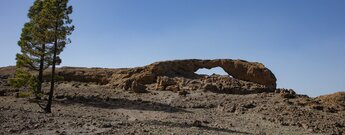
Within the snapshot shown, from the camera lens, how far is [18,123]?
16.5 metres

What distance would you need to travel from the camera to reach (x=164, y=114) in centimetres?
2478

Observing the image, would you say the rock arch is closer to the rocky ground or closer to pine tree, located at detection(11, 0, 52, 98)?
the rocky ground

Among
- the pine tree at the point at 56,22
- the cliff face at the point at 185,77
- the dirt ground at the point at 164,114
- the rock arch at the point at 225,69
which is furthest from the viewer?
the rock arch at the point at 225,69

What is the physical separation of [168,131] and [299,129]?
8.10 m

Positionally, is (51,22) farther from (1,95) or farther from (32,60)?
(1,95)

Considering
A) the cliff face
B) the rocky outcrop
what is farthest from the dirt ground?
the rocky outcrop

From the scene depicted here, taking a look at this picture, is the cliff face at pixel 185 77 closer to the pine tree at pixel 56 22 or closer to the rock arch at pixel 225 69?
the rock arch at pixel 225 69

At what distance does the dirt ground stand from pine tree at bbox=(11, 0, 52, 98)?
5.42ft

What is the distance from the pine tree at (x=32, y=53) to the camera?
82.0ft

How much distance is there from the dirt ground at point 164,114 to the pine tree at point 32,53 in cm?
165

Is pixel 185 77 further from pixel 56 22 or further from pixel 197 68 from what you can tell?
pixel 56 22

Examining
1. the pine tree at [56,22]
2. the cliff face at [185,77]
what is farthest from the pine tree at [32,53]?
the cliff face at [185,77]

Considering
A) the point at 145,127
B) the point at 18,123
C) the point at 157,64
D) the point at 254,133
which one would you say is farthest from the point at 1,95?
the point at 254,133

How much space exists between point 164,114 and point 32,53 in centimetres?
955
